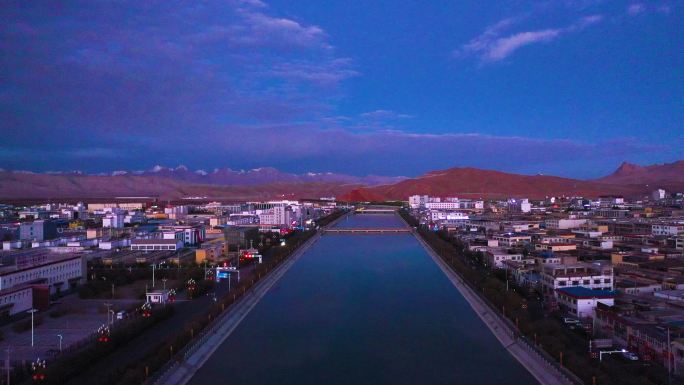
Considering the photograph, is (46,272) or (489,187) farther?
(489,187)

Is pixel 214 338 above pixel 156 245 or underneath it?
underneath

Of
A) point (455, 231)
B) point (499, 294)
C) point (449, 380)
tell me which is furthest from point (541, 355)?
point (455, 231)

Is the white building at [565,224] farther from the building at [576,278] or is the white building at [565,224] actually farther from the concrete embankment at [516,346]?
the building at [576,278]

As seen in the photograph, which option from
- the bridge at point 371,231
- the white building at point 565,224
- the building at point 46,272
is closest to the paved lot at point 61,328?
the building at point 46,272

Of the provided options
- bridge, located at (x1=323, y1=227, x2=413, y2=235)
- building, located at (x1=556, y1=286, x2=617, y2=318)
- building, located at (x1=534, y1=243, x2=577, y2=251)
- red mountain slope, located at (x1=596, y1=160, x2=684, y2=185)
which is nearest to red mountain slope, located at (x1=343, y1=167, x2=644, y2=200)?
red mountain slope, located at (x1=596, y1=160, x2=684, y2=185)

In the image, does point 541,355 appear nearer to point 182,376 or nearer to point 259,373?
point 259,373

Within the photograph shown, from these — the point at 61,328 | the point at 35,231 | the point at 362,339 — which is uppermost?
the point at 35,231

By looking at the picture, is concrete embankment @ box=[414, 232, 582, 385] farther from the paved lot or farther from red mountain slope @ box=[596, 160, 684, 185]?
red mountain slope @ box=[596, 160, 684, 185]

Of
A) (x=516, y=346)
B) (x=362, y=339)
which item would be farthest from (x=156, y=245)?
(x=516, y=346)

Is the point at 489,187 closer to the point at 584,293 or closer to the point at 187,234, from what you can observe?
the point at 187,234
